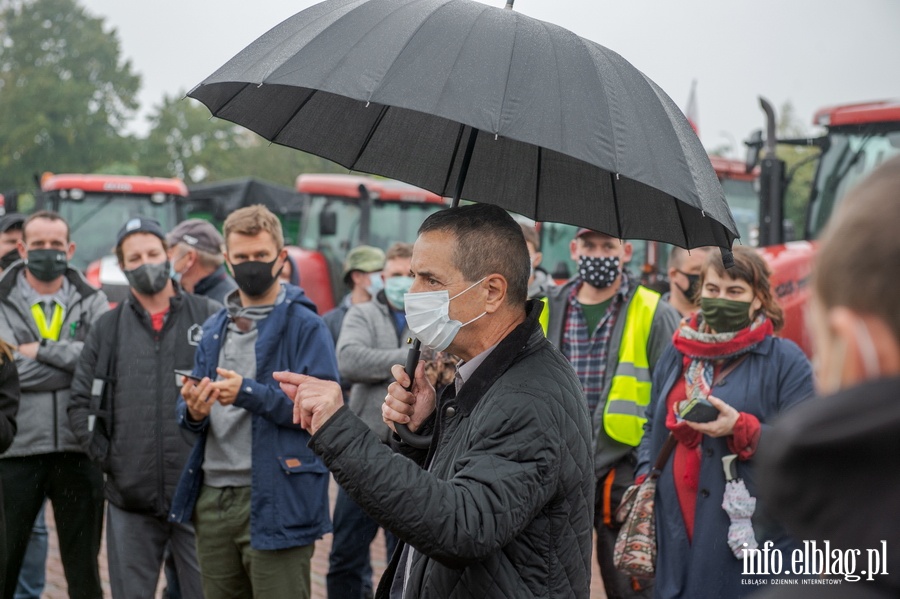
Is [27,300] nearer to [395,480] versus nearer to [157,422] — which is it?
[157,422]

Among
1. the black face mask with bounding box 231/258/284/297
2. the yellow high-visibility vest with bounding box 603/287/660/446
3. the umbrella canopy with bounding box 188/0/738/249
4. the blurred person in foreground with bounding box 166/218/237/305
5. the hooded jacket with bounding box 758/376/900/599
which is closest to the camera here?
the hooded jacket with bounding box 758/376/900/599

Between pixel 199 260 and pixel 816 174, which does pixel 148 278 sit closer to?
pixel 199 260

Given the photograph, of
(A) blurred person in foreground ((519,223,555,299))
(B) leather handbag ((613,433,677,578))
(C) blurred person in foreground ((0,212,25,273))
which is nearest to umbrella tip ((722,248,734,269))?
(B) leather handbag ((613,433,677,578))

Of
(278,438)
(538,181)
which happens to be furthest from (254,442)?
(538,181)

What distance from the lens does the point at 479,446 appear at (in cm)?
242

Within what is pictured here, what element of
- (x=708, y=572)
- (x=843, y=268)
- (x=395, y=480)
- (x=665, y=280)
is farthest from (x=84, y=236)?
(x=843, y=268)

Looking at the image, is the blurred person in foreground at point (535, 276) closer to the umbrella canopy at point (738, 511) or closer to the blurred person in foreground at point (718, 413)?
the blurred person in foreground at point (718, 413)

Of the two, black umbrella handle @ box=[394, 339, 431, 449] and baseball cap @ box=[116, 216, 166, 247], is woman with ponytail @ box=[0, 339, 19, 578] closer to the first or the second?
baseball cap @ box=[116, 216, 166, 247]

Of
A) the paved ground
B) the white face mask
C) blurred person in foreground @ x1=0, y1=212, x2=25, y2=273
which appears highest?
the white face mask

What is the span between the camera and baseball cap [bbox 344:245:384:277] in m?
7.92

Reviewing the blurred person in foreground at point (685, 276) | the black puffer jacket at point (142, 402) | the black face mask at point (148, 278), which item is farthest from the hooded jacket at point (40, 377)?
the blurred person in foreground at point (685, 276)

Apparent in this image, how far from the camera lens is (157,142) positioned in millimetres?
50906

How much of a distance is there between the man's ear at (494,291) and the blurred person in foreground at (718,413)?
1584 mm

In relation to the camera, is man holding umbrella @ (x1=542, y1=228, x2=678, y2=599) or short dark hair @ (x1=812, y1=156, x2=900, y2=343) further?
man holding umbrella @ (x1=542, y1=228, x2=678, y2=599)
